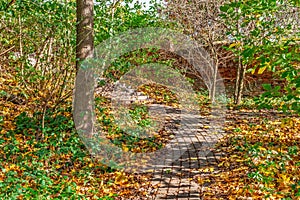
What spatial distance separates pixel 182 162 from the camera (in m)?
5.88

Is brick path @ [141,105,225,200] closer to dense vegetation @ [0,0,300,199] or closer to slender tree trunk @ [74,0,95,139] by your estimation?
dense vegetation @ [0,0,300,199]

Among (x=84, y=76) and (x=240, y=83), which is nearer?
(x=84, y=76)

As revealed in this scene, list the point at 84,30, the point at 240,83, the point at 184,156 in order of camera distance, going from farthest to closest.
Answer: the point at 240,83
the point at 184,156
the point at 84,30

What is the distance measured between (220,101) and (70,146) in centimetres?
750

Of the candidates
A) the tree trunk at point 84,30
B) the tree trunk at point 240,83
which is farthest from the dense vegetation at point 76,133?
the tree trunk at point 240,83

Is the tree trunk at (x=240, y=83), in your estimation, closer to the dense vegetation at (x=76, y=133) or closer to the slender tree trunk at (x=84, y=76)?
the dense vegetation at (x=76, y=133)

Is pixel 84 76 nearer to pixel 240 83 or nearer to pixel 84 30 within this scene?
pixel 84 30

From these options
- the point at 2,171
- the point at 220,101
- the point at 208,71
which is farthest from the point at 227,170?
the point at 208,71

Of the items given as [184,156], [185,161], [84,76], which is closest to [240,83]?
[184,156]

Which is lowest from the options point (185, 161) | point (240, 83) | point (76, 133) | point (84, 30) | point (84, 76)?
point (185, 161)

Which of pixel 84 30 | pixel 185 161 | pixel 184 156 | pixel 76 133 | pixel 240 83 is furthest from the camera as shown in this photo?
pixel 240 83

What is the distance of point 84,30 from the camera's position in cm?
607

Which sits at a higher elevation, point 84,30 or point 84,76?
point 84,30

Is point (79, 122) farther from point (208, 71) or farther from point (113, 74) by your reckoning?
point (208, 71)
